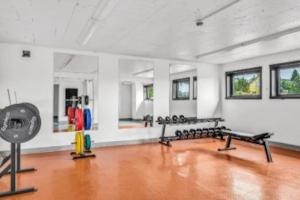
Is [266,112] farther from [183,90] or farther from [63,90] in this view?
[63,90]

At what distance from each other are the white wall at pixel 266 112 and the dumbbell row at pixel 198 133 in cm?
79

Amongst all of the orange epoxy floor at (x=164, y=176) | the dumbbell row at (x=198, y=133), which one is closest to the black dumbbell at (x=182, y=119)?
the dumbbell row at (x=198, y=133)

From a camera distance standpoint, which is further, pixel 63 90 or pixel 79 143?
pixel 63 90

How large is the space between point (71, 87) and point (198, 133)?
155 inches

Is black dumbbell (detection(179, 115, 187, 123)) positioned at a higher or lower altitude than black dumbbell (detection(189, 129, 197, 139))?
higher

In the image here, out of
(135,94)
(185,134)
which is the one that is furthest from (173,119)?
(135,94)

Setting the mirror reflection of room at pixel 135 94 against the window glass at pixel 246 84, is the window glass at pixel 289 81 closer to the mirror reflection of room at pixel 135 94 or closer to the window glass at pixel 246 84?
the window glass at pixel 246 84

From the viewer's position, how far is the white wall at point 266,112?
5.77 meters

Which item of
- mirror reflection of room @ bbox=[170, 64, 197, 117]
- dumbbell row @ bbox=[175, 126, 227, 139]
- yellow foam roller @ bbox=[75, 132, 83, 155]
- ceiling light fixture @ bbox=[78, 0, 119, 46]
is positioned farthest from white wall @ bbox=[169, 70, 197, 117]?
ceiling light fixture @ bbox=[78, 0, 119, 46]

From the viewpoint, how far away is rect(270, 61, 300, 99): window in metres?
5.79

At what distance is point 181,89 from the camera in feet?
24.1

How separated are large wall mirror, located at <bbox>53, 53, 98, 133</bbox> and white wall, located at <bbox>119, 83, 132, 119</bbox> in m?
0.70

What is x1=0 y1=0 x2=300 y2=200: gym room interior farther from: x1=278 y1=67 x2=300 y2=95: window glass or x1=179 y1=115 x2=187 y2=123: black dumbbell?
x1=179 y1=115 x2=187 y2=123: black dumbbell

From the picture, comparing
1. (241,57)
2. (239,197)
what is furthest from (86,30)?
(241,57)
